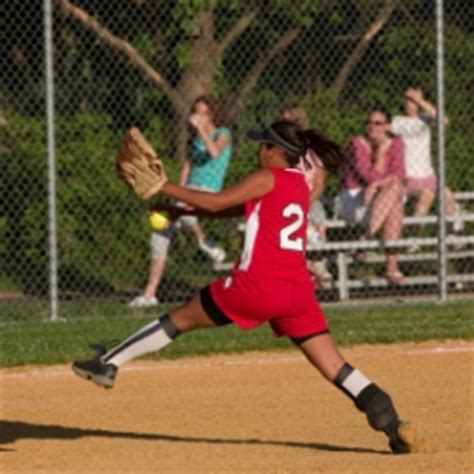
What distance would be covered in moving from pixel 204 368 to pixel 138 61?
5574mm

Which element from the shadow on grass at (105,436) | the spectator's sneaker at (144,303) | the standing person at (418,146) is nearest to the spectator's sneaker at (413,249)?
the standing person at (418,146)

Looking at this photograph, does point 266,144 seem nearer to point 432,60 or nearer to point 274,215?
point 274,215

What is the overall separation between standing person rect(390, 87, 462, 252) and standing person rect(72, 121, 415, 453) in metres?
7.60

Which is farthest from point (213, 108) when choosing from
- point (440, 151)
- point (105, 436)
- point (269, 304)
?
point (269, 304)

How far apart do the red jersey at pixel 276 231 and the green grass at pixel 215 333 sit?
13.6ft

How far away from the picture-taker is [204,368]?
40.9 ft

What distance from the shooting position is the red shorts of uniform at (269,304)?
28.9ft

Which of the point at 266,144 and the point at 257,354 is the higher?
the point at 266,144

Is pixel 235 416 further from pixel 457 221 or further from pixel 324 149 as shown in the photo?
pixel 457 221

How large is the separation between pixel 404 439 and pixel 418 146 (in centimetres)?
794

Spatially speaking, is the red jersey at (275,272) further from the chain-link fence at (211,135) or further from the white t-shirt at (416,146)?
the white t-shirt at (416,146)

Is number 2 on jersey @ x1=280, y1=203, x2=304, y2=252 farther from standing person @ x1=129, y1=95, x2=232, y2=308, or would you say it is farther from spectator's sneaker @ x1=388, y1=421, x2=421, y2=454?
standing person @ x1=129, y1=95, x2=232, y2=308

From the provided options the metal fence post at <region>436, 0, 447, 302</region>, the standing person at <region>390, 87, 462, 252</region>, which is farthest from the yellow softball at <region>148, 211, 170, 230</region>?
the standing person at <region>390, 87, 462, 252</region>

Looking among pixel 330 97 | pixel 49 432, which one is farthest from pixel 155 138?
pixel 49 432
